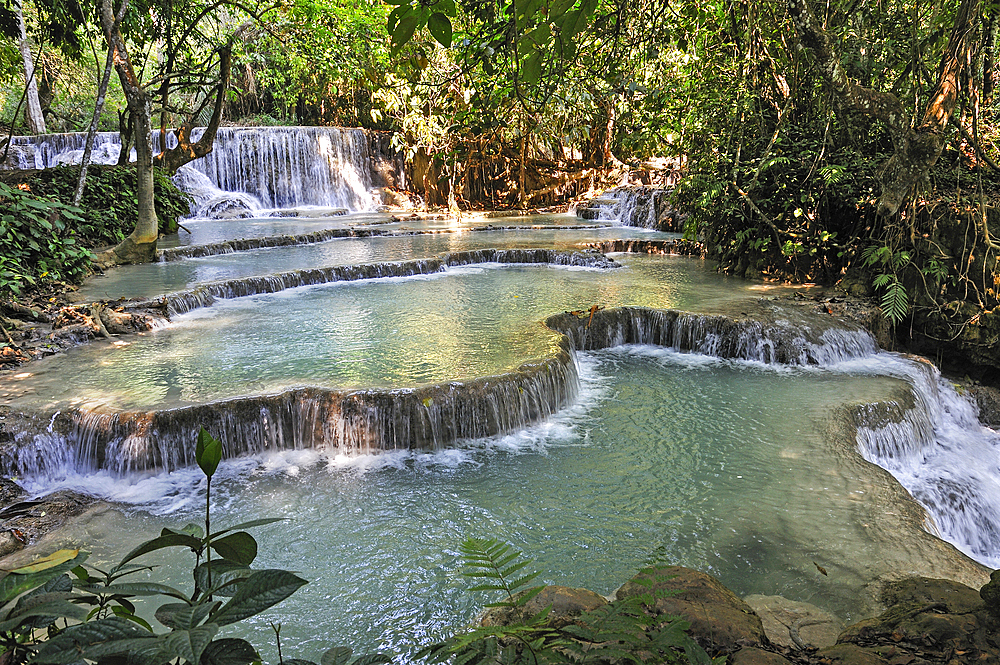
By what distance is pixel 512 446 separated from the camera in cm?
510

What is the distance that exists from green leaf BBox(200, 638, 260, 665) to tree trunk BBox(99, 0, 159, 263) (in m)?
9.94

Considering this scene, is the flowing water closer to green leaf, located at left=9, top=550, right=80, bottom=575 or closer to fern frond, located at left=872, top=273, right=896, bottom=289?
fern frond, located at left=872, top=273, right=896, bottom=289

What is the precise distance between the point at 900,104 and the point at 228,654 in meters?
6.18

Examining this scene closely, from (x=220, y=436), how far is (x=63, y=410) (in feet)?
3.76

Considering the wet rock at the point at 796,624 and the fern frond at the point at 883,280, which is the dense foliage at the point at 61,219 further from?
the fern frond at the point at 883,280

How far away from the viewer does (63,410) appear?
4.68m

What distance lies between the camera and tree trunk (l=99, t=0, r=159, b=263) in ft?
28.5

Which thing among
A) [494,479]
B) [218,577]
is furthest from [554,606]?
[494,479]

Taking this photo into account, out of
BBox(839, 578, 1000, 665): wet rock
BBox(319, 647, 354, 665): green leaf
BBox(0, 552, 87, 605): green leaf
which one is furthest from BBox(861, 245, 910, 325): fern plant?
BBox(0, 552, 87, 605): green leaf

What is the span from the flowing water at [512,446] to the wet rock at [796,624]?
396 mm

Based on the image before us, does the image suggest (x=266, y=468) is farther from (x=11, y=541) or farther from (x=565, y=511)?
(x=565, y=511)

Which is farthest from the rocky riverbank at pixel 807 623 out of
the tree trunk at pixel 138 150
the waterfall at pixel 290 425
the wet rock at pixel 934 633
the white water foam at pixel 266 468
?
the tree trunk at pixel 138 150

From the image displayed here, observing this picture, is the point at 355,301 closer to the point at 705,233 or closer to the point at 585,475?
the point at 585,475

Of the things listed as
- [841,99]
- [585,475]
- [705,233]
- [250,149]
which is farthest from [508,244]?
[250,149]
